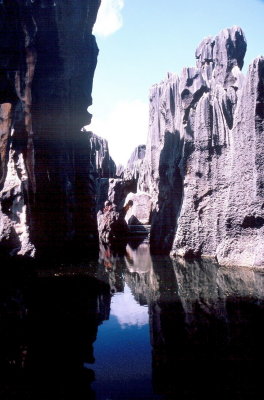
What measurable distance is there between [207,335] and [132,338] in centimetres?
160

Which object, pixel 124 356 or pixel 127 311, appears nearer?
pixel 124 356

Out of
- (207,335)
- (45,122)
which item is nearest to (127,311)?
(207,335)

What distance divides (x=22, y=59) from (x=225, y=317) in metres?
Answer: 14.8

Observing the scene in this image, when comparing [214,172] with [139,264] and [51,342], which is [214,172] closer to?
[139,264]

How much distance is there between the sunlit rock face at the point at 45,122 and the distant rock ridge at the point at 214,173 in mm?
6345

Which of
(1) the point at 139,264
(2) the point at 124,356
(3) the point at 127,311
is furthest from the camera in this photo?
(1) the point at 139,264

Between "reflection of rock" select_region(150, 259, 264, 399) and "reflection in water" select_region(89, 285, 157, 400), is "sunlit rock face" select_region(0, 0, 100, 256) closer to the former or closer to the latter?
"reflection in water" select_region(89, 285, 157, 400)

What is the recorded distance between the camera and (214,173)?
16641 mm

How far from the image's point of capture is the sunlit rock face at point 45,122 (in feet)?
43.3

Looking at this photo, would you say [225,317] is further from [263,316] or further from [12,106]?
[12,106]

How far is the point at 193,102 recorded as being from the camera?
779 inches

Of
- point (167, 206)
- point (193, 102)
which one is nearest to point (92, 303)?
point (167, 206)

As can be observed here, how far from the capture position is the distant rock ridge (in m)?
13.8

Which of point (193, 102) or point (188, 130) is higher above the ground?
point (193, 102)
